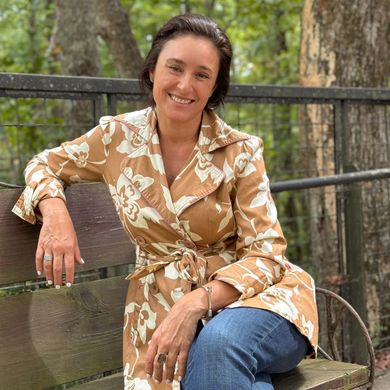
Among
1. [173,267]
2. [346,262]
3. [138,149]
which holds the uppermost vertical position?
[138,149]

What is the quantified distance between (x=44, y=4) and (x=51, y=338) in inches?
362

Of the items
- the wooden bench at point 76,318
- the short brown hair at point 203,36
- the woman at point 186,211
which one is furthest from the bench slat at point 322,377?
the short brown hair at point 203,36

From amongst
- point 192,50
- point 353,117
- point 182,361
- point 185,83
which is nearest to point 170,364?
point 182,361

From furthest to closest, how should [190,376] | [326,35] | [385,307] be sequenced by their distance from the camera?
[326,35] < [385,307] < [190,376]

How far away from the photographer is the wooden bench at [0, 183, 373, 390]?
115 inches

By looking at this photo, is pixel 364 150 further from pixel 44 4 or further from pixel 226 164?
pixel 44 4

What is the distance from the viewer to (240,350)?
98.8 inches

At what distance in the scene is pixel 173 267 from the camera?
2.83m

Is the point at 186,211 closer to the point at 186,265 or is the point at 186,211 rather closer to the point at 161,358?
the point at 186,265

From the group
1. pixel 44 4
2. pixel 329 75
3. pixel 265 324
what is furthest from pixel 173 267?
pixel 44 4

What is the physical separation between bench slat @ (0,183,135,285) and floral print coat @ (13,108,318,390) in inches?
3.1

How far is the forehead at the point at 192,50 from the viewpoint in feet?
9.23

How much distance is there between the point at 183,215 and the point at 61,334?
0.67m

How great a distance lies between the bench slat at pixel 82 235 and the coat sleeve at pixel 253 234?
57 centimetres
